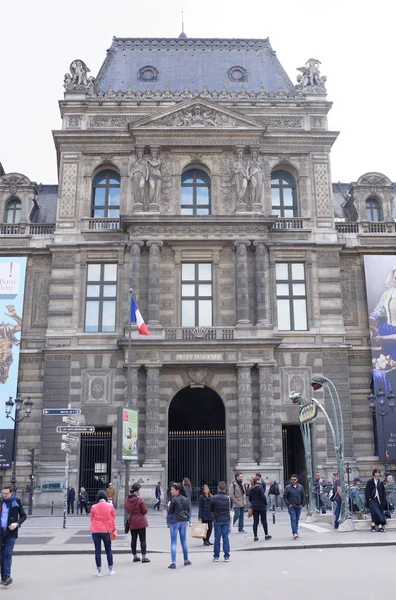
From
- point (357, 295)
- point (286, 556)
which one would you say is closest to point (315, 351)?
point (357, 295)

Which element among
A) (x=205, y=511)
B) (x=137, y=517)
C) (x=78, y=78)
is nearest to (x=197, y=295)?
(x=78, y=78)

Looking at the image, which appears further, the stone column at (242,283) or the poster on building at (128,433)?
the stone column at (242,283)

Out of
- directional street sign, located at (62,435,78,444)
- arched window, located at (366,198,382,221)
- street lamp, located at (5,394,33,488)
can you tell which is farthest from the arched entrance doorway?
arched window, located at (366,198,382,221)

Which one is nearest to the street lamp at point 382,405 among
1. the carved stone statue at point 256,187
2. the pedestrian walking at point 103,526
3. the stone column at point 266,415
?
the stone column at point 266,415

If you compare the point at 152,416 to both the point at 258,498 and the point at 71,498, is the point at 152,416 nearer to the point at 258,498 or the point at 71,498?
the point at 71,498

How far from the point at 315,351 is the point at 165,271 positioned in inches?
348

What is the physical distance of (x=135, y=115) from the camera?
37.8 m

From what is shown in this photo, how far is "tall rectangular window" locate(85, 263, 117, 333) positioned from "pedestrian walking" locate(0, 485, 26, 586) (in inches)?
858

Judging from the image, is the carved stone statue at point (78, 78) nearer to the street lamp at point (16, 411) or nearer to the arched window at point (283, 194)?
the arched window at point (283, 194)

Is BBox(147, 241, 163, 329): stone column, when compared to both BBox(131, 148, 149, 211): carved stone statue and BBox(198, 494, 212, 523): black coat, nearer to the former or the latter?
BBox(131, 148, 149, 211): carved stone statue

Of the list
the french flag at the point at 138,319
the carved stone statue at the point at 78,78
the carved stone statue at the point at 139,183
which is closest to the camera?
the french flag at the point at 138,319

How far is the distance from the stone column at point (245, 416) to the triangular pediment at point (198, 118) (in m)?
13.5

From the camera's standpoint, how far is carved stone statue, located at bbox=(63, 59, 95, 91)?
126 feet

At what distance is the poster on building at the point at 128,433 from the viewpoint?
2384 cm
